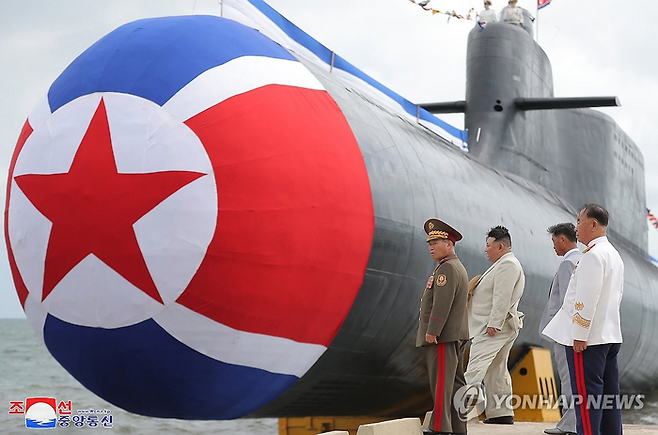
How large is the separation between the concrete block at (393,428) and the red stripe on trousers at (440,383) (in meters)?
0.12

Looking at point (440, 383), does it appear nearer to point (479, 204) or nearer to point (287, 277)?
point (287, 277)

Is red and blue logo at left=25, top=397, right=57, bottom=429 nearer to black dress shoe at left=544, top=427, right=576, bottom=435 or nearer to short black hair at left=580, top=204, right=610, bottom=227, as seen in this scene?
black dress shoe at left=544, top=427, right=576, bottom=435

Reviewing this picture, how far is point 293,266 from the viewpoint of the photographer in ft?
15.8

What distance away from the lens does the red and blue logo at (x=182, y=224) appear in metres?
4.55

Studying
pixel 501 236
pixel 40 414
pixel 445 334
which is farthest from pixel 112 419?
pixel 445 334

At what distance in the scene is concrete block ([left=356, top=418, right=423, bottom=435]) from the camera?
451cm

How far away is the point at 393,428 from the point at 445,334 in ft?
2.81

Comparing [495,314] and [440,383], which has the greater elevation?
[495,314]

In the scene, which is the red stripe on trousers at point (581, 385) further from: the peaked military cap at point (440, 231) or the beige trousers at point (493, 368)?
the beige trousers at point (493, 368)

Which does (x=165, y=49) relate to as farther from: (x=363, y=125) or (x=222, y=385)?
(x=222, y=385)

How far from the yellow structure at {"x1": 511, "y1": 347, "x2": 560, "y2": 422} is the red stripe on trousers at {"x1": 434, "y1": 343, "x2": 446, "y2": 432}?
2.12m

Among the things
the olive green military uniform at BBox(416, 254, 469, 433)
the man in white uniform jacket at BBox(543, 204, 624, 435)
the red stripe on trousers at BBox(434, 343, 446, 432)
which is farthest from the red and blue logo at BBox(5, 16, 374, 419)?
the man in white uniform jacket at BBox(543, 204, 624, 435)

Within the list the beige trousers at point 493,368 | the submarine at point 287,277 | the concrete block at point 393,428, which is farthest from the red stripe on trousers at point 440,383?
the beige trousers at point 493,368

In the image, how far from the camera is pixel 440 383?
534cm
